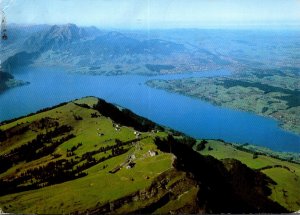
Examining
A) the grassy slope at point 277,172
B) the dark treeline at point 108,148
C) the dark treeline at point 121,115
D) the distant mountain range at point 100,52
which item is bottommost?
the grassy slope at point 277,172

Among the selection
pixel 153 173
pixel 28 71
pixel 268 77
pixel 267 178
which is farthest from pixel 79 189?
pixel 268 77

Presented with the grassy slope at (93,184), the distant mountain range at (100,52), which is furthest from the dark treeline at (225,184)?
the distant mountain range at (100,52)

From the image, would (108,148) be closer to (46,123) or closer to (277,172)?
(46,123)

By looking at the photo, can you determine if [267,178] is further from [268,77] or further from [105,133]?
[268,77]

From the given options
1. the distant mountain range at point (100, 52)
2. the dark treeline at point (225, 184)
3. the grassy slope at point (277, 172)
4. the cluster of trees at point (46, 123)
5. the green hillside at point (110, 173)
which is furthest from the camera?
the distant mountain range at point (100, 52)

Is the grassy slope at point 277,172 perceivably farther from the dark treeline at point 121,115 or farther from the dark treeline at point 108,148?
the dark treeline at point 108,148

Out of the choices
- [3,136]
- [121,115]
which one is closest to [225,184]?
[121,115]

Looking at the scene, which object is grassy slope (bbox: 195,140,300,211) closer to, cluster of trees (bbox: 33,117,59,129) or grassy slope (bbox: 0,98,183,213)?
grassy slope (bbox: 0,98,183,213)
